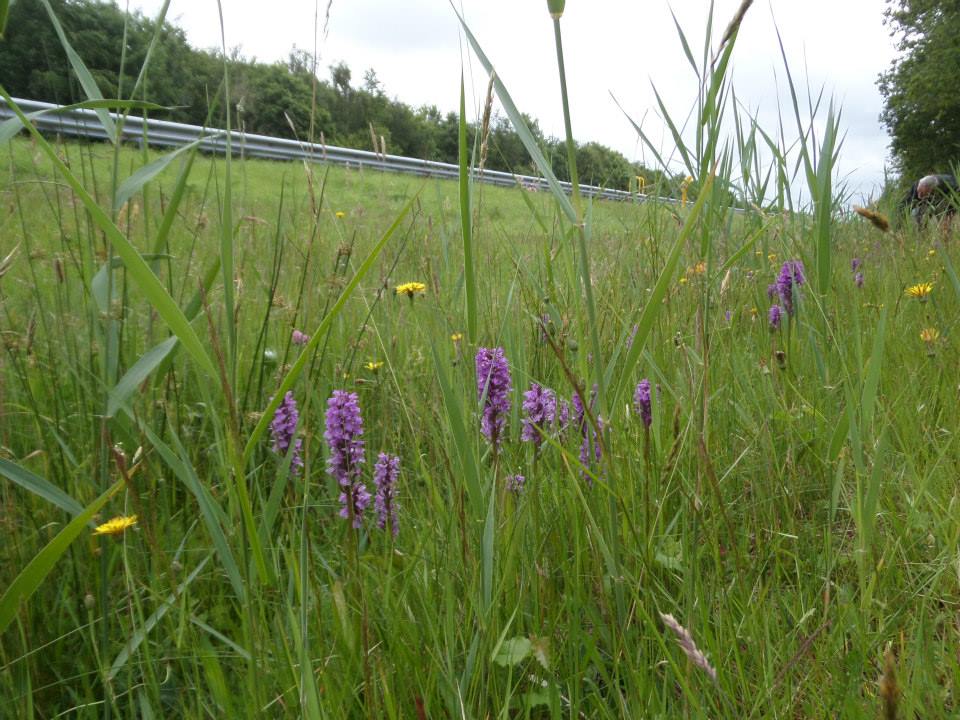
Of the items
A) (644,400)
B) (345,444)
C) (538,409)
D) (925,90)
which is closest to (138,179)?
(345,444)

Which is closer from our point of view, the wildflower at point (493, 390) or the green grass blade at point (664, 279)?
the green grass blade at point (664, 279)

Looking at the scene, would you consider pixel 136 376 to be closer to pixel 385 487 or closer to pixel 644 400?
pixel 385 487

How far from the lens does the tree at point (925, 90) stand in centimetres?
1997

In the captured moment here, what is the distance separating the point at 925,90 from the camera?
2103cm

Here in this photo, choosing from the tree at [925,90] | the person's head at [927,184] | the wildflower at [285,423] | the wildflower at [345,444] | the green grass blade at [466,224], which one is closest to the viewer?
the green grass blade at [466,224]

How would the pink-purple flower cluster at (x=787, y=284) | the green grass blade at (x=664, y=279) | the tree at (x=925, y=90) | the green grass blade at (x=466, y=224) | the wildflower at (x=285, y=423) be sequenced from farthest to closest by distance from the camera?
the tree at (x=925, y=90) → the pink-purple flower cluster at (x=787, y=284) → the wildflower at (x=285, y=423) → the green grass blade at (x=466, y=224) → the green grass blade at (x=664, y=279)

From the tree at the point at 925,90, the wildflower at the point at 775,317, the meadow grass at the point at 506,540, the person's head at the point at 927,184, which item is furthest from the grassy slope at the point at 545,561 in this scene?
the tree at the point at 925,90

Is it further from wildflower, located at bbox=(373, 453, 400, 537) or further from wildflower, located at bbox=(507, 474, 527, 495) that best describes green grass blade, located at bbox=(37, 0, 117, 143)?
wildflower, located at bbox=(507, 474, 527, 495)

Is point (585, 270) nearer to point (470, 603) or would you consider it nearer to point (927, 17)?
point (470, 603)

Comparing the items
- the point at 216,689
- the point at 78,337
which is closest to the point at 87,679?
the point at 216,689

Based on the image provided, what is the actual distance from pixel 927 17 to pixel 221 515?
26.1 metres

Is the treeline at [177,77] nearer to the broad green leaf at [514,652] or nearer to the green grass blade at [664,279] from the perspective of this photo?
the green grass blade at [664,279]

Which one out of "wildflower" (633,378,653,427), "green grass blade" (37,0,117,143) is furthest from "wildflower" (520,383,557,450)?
"green grass blade" (37,0,117,143)

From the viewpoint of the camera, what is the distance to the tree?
20.0 m
